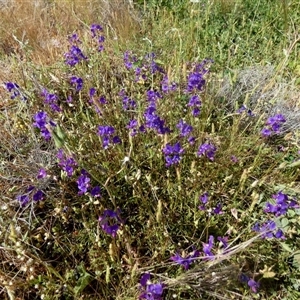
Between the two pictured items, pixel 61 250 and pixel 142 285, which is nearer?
A: pixel 142 285

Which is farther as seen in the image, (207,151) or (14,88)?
(14,88)

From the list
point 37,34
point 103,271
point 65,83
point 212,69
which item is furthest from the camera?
point 37,34

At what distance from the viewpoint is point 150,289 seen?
108cm

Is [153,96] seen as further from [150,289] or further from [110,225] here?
[150,289]

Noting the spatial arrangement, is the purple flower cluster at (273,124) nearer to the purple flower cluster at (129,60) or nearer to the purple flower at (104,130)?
the purple flower at (104,130)

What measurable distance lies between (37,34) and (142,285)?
2279 millimetres

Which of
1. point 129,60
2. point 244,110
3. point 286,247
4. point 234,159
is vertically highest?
point 129,60

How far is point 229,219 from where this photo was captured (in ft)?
4.82

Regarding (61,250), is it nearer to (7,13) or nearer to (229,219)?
(229,219)

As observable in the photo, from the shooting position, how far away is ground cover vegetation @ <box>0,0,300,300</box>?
1.22m

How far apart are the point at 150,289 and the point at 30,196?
63 cm

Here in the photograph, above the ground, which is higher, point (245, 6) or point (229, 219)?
point (245, 6)

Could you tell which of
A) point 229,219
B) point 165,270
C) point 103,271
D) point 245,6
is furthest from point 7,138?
point 245,6

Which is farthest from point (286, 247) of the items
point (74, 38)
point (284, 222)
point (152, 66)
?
point (74, 38)
